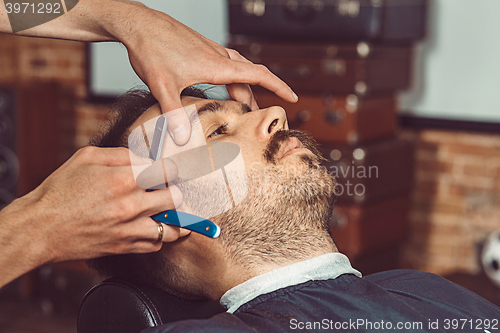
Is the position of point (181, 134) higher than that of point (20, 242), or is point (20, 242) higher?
point (181, 134)

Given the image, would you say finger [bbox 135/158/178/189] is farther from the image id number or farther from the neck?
the image id number

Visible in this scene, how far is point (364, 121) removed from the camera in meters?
2.58

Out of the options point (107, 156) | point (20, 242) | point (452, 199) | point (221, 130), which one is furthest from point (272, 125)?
point (452, 199)

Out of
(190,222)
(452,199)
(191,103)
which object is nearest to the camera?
(190,222)

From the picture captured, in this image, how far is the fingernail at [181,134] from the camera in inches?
49.9

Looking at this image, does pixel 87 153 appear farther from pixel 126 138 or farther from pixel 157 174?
pixel 126 138

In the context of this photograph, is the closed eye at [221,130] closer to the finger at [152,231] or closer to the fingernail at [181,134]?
the fingernail at [181,134]

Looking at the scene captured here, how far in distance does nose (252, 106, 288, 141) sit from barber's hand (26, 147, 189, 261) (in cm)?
35

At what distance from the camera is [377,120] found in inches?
105

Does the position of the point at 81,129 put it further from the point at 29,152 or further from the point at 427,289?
the point at 427,289

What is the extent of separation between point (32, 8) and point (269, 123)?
0.67 meters

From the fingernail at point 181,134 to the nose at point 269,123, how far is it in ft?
0.62

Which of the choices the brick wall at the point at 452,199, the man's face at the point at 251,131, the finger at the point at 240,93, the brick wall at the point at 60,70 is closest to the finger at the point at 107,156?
the man's face at the point at 251,131

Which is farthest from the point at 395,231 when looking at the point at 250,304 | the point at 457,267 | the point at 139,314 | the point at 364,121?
the point at 139,314
